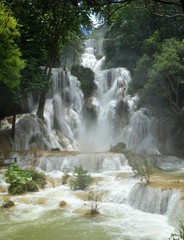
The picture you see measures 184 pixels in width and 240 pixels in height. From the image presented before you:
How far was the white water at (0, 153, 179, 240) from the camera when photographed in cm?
833

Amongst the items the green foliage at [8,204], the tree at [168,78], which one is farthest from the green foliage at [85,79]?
the green foliage at [8,204]

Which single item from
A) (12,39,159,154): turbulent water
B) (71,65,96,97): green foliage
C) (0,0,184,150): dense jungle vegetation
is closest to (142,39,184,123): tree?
(0,0,184,150): dense jungle vegetation

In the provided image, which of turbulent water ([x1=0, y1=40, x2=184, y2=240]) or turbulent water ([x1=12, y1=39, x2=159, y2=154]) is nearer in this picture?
turbulent water ([x1=0, y1=40, x2=184, y2=240])

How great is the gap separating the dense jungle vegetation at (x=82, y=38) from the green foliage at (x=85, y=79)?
8.25ft

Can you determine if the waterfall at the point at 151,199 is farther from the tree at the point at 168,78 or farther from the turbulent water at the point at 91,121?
the turbulent water at the point at 91,121

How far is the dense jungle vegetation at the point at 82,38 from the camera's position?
4.27 metres

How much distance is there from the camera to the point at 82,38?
24.6 metres

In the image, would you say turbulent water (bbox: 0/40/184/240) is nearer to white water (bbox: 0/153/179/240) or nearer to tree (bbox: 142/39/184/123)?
white water (bbox: 0/153/179/240)

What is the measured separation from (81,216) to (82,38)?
693 inches

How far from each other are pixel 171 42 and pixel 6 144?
1561 cm

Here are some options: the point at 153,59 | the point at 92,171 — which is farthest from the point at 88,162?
the point at 153,59

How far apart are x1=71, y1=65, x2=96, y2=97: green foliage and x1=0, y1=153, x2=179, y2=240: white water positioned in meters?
17.3

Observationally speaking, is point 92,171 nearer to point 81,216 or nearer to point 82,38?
point 81,216

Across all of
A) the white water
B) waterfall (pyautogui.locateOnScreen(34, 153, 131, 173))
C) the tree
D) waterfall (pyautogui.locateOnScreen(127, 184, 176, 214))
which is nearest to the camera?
the white water
